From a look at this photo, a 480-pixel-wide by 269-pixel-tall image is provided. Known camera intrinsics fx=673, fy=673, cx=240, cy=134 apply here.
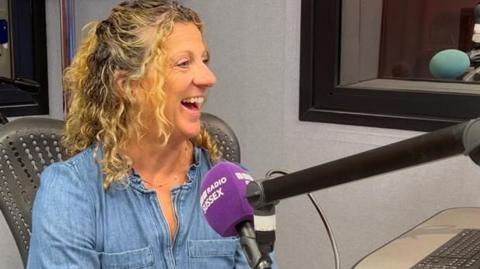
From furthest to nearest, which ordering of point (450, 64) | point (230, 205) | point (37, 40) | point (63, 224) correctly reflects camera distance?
point (37, 40) → point (450, 64) → point (63, 224) → point (230, 205)

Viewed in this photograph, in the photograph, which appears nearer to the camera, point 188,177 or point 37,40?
point 188,177

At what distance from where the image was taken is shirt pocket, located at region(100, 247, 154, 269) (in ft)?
4.17

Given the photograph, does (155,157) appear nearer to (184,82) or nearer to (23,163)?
(184,82)

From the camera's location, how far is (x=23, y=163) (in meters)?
1.46

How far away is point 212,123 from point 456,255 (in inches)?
25.8

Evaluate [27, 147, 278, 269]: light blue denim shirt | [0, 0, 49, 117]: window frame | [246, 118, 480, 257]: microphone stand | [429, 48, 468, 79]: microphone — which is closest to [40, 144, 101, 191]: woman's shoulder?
[27, 147, 278, 269]: light blue denim shirt

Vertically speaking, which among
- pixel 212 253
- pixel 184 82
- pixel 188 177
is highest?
pixel 184 82

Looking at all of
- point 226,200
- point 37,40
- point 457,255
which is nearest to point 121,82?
point 226,200

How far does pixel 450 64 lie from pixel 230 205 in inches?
53.4

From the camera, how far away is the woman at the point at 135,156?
126 centimetres

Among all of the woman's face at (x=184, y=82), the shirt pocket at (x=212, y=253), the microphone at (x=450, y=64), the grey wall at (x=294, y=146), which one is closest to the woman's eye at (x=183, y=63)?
the woman's face at (x=184, y=82)

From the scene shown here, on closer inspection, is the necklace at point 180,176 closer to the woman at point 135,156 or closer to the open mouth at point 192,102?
the woman at point 135,156

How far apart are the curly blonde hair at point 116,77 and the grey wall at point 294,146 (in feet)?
2.53

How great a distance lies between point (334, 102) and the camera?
2.07m
